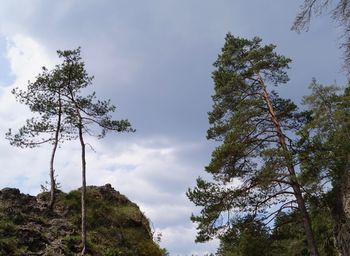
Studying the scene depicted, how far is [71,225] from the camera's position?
63.5ft

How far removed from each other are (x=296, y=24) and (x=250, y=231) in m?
10.8

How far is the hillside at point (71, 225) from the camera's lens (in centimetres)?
1633

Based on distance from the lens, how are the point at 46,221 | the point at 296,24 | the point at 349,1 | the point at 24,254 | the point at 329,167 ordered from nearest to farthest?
the point at 349,1 → the point at 296,24 → the point at 24,254 → the point at 329,167 → the point at 46,221

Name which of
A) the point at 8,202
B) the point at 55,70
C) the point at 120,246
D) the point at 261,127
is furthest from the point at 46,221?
the point at 261,127

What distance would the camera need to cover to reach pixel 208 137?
1823 centimetres

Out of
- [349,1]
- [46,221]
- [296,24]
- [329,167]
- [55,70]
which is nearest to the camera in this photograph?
[349,1]

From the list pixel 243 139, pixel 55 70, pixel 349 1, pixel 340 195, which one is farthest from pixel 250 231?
pixel 55 70

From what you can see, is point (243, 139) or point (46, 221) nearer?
point (243, 139)

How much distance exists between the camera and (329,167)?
53.9 ft

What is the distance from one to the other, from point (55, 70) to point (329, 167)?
14.7 m

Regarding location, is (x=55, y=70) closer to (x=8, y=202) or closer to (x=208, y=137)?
(x=8, y=202)

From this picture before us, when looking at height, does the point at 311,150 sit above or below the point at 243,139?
below

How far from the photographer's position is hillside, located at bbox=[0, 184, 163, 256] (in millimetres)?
16328

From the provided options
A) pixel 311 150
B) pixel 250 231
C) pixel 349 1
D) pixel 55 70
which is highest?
pixel 55 70
